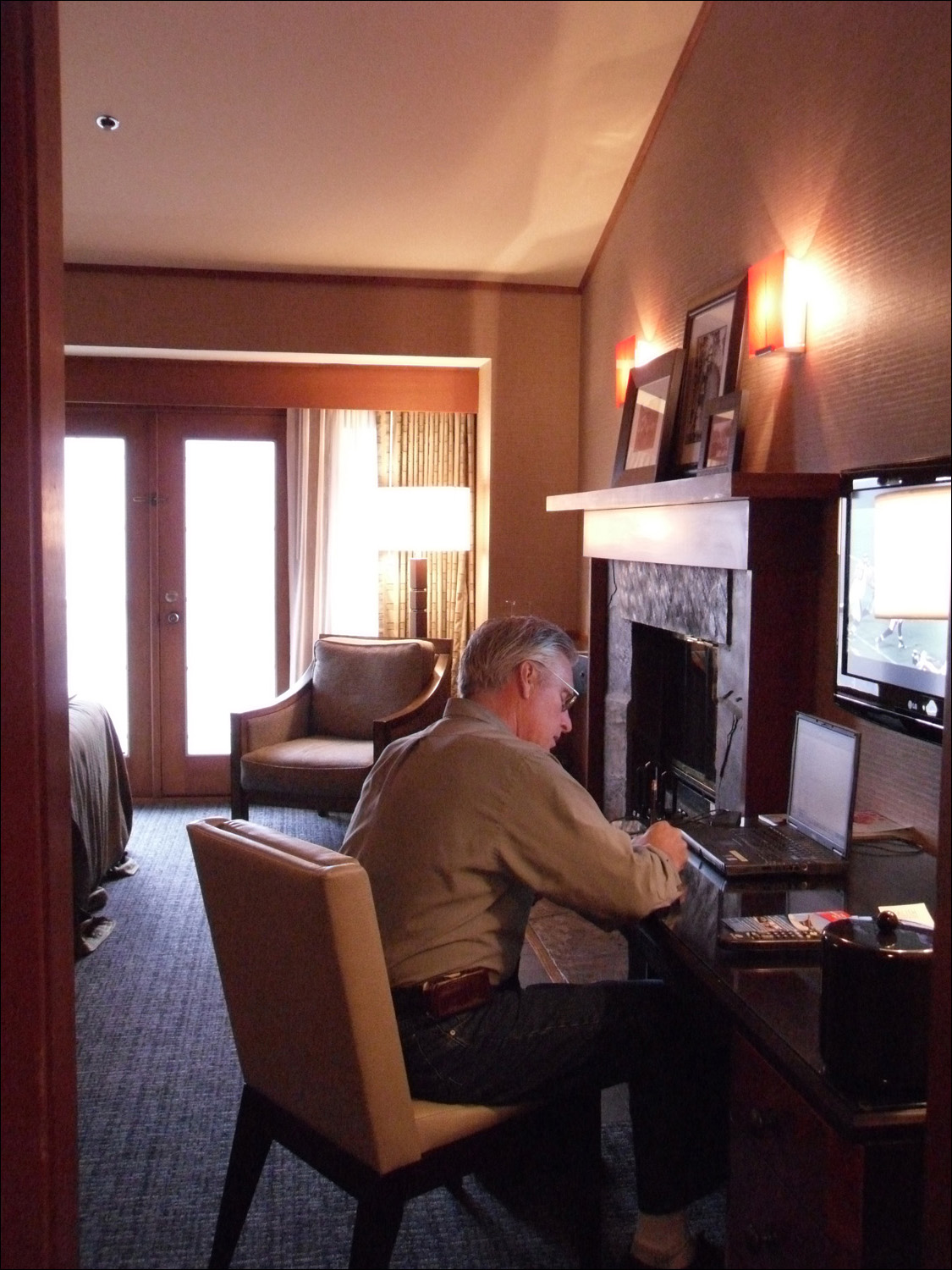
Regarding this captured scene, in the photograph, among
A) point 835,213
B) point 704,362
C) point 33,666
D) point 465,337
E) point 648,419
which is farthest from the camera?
point 465,337

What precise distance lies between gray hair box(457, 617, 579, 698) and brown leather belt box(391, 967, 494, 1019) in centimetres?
47

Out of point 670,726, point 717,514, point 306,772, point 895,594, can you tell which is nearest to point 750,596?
point 717,514

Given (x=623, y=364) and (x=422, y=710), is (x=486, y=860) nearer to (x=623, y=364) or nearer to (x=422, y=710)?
(x=623, y=364)

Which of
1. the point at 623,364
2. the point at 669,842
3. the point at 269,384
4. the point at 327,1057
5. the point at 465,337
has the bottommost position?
the point at 327,1057

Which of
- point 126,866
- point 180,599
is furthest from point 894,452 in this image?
point 180,599

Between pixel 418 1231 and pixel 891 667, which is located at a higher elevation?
pixel 891 667

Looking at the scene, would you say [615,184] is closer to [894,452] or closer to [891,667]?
[894,452]

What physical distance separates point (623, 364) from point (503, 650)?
216cm

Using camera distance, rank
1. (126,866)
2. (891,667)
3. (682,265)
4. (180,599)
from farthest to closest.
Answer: (180,599)
(126,866)
(682,265)
(891,667)

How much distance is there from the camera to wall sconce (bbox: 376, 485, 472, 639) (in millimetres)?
4777

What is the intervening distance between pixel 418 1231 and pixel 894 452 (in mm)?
1557

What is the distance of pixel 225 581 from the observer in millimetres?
5254

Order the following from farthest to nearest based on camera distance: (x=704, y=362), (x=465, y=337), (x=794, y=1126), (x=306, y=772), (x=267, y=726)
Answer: (x=465, y=337) → (x=267, y=726) → (x=306, y=772) → (x=704, y=362) → (x=794, y=1126)

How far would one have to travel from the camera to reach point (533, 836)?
1.64m
